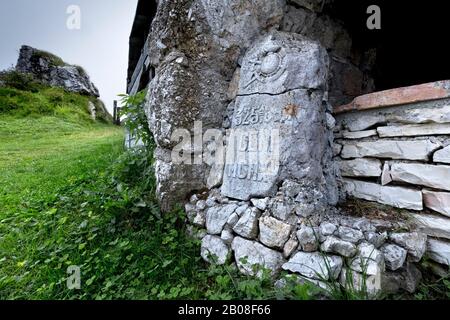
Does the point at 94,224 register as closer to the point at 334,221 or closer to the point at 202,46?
the point at 202,46

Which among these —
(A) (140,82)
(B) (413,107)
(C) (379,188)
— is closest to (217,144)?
(C) (379,188)

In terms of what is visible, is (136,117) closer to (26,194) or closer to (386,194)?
(26,194)

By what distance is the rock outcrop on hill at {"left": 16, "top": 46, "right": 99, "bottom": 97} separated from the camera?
763 inches

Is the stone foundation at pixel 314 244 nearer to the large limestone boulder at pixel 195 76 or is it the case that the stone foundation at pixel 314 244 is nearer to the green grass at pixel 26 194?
the large limestone boulder at pixel 195 76

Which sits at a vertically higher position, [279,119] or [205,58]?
[205,58]

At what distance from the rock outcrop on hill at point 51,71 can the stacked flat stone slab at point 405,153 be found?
69.7ft

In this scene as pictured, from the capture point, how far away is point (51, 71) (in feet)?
65.2

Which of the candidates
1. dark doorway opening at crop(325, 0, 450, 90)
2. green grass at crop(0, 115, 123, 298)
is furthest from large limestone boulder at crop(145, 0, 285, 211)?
green grass at crop(0, 115, 123, 298)

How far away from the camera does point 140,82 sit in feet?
21.3

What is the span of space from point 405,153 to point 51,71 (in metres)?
23.9

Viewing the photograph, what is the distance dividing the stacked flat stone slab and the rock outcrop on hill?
837 inches

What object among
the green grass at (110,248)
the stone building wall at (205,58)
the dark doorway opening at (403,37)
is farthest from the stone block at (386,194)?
the dark doorway opening at (403,37)

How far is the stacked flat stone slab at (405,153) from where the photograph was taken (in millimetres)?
1644

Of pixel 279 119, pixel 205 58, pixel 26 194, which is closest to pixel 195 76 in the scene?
pixel 205 58
